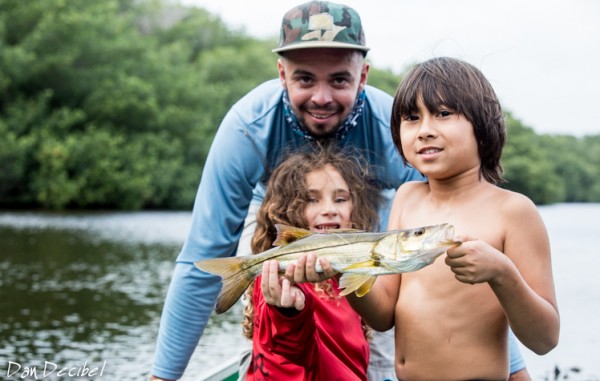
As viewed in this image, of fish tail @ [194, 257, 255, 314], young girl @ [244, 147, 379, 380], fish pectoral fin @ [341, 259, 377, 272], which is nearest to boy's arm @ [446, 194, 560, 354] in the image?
fish pectoral fin @ [341, 259, 377, 272]

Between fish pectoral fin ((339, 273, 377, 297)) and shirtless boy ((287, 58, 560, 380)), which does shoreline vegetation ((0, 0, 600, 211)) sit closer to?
shirtless boy ((287, 58, 560, 380))

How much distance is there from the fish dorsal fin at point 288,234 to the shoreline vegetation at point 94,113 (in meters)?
32.3

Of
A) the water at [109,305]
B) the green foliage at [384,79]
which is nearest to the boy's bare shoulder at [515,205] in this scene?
the water at [109,305]

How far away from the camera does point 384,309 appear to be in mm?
3174

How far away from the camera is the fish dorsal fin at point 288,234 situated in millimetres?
3113

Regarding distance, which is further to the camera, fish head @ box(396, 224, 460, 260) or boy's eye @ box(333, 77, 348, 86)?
boy's eye @ box(333, 77, 348, 86)

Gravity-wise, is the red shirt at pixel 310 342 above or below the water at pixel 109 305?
above

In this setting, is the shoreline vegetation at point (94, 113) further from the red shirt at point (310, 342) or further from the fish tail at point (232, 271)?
the fish tail at point (232, 271)

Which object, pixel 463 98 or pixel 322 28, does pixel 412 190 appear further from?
pixel 322 28

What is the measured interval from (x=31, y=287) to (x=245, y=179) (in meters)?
11.0

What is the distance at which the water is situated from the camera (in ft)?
32.4

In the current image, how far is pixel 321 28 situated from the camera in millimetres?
4191

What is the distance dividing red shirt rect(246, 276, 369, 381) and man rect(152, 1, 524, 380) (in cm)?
80

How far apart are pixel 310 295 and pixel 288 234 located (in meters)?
0.35
